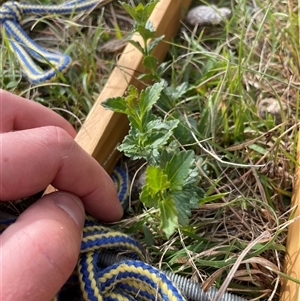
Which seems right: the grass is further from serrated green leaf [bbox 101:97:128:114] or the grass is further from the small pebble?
serrated green leaf [bbox 101:97:128:114]

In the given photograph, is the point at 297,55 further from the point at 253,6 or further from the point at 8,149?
the point at 8,149

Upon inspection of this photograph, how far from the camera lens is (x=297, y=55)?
1.00m

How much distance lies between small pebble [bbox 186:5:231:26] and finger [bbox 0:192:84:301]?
625 mm

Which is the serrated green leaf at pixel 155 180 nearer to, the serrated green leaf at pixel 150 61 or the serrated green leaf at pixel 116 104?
the serrated green leaf at pixel 116 104

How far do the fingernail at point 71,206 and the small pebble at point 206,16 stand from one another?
582 millimetres

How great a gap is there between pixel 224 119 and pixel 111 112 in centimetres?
22

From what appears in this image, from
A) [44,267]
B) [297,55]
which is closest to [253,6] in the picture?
[297,55]

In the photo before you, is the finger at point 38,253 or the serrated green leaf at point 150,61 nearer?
the finger at point 38,253

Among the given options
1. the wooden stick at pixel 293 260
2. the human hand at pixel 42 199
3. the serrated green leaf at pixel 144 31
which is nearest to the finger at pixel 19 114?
the human hand at pixel 42 199

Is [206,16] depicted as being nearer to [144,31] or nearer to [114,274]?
[144,31]

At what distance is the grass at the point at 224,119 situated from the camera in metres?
0.80

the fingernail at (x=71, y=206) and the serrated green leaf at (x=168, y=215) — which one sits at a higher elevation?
the serrated green leaf at (x=168, y=215)

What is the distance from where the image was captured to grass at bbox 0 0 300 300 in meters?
0.80

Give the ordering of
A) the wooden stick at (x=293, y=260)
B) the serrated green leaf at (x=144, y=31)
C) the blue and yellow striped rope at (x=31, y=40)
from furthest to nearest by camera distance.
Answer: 1. the blue and yellow striped rope at (x=31, y=40)
2. the serrated green leaf at (x=144, y=31)
3. the wooden stick at (x=293, y=260)
